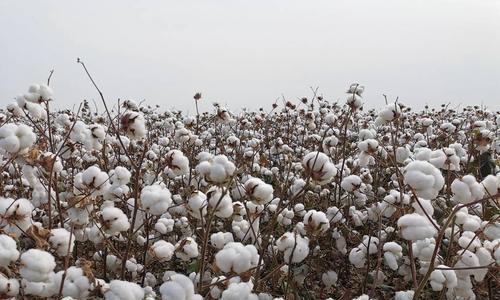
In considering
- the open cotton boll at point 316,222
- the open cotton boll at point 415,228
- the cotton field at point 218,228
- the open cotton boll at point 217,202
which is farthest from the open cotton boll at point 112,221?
the open cotton boll at point 415,228

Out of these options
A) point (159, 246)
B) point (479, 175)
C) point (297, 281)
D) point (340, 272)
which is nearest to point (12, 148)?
point (159, 246)

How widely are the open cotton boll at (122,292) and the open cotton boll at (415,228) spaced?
2.66 ft

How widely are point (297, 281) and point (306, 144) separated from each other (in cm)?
412

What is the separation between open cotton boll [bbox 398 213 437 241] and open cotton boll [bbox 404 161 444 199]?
8 cm

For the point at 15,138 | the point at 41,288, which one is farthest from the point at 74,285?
the point at 15,138

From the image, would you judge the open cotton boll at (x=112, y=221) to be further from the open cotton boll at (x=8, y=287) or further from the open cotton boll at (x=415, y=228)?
the open cotton boll at (x=415, y=228)

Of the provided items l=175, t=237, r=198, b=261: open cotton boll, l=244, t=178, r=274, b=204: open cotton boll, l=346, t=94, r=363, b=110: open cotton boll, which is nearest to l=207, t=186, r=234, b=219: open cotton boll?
l=244, t=178, r=274, b=204: open cotton boll

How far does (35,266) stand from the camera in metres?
1.29

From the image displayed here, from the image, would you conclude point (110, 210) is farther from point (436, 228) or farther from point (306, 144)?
point (306, 144)

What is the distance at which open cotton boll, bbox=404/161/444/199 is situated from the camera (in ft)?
4.87

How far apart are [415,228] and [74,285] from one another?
3.31 feet

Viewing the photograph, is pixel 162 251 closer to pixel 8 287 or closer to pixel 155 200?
pixel 155 200

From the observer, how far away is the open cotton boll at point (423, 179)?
4.87 feet

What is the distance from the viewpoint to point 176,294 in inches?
50.6
